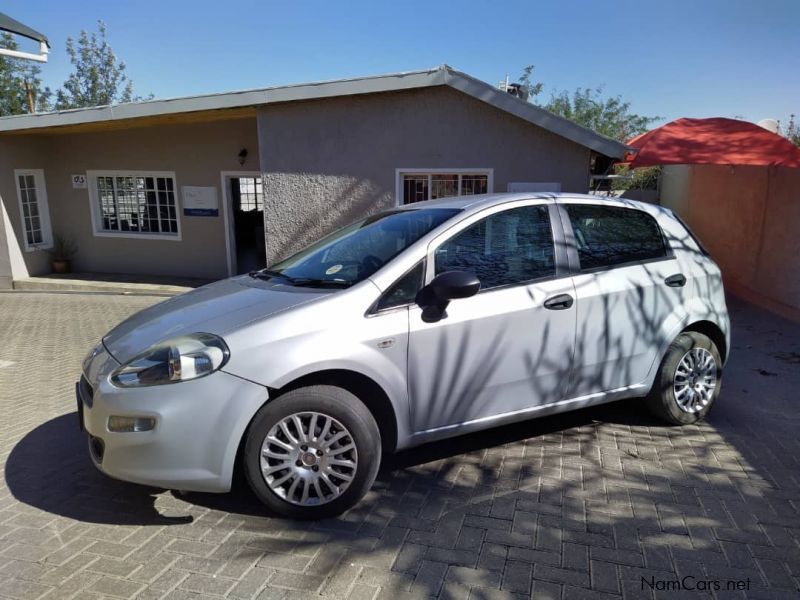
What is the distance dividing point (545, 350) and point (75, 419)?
12.4 ft

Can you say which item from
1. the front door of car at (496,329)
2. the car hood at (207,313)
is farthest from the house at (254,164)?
the car hood at (207,313)

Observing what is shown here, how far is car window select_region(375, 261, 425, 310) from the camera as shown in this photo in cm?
328

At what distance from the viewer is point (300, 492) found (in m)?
3.15

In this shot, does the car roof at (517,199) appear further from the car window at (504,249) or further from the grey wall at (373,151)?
the grey wall at (373,151)

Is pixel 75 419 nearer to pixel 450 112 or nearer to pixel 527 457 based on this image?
pixel 527 457

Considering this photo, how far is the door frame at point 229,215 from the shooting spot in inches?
439

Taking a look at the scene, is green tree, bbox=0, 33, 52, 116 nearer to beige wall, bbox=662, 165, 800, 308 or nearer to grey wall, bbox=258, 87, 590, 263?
grey wall, bbox=258, 87, 590, 263

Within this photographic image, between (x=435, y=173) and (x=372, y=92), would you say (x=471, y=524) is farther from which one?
(x=372, y=92)

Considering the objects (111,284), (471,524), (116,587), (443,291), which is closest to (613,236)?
(443,291)

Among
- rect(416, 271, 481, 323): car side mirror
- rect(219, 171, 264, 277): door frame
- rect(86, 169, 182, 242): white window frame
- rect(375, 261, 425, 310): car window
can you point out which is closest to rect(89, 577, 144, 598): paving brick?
rect(375, 261, 425, 310): car window

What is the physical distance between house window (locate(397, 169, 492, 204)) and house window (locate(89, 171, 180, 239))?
5.22m

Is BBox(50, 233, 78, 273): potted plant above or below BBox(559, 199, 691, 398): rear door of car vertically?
below

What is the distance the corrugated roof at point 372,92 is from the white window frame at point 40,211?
2.94 meters

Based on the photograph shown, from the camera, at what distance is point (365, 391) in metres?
3.31
